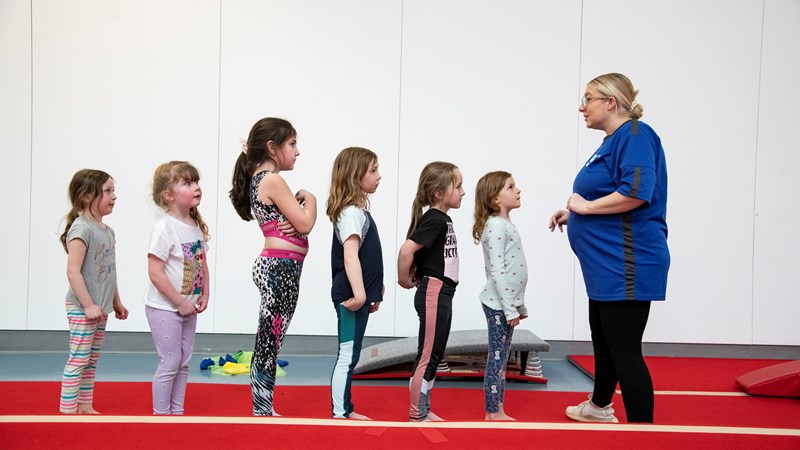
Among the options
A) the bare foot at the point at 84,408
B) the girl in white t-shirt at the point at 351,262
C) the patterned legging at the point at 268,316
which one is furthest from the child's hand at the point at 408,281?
the bare foot at the point at 84,408

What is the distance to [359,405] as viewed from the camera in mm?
3395

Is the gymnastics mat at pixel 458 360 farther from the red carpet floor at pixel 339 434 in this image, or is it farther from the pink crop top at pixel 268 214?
the red carpet floor at pixel 339 434

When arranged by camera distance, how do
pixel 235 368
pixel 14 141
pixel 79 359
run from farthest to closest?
pixel 14 141 → pixel 235 368 → pixel 79 359

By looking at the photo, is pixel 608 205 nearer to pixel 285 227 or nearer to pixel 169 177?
pixel 285 227

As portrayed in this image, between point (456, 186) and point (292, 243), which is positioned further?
point (456, 186)

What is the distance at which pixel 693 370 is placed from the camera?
443cm

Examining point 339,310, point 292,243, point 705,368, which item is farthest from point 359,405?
point 705,368

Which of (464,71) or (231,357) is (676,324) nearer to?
(464,71)

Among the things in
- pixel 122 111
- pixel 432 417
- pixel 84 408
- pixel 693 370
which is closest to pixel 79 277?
pixel 84 408

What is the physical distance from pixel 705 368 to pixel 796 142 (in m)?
1.90

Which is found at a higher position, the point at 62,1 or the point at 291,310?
the point at 62,1

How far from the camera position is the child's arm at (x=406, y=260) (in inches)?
116

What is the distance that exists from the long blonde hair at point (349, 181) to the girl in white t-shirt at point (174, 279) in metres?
0.60

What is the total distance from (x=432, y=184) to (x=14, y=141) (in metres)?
3.49
